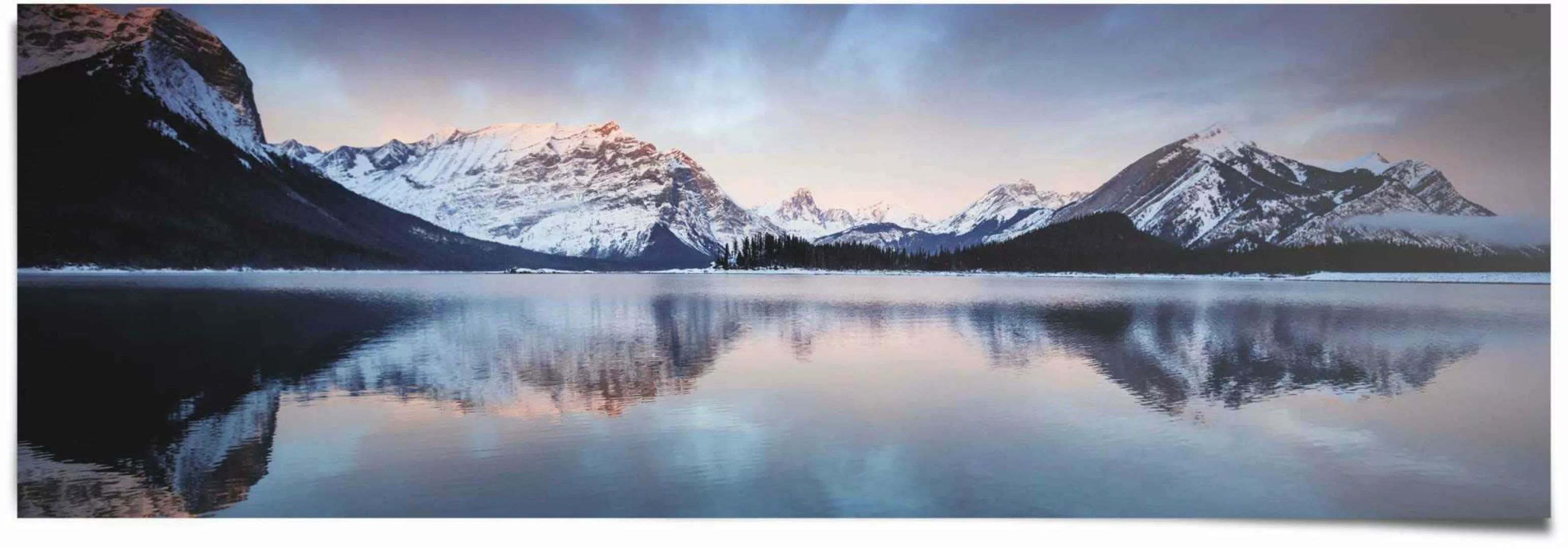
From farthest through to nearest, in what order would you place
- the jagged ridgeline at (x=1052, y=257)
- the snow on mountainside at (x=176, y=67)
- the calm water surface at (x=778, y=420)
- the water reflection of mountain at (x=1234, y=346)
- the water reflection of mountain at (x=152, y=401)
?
1. the jagged ridgeline at (x=1052, y=257)
2. the snow on mountainside at (x=176, y=67)
3. the water reflection of mountain at (x=1234, y=346)
4. the water reflection of mountain at (x=152, y=401)
5. the calm water surface at (x=778, y=420)

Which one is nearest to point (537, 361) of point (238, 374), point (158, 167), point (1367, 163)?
point (238, 374)

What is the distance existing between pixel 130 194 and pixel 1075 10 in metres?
115

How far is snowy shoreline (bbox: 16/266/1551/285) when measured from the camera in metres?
24.0

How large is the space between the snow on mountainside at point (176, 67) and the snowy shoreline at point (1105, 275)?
16027 millimetres

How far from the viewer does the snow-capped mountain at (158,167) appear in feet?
71.4

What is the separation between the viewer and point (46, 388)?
13539 millimetres

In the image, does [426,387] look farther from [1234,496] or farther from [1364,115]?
[1364,115]

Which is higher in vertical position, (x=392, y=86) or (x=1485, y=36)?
(x=392, y=86)

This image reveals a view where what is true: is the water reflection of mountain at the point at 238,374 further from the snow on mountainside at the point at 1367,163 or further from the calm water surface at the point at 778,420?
the snow on mountainside at the point at 1367,163

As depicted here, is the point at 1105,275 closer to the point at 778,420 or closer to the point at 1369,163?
the point at 1369,163

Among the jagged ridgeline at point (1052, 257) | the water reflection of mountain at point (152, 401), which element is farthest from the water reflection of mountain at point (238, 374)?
the jagged ridgeline at point (1052, 257)

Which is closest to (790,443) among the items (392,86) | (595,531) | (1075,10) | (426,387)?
(595,531)

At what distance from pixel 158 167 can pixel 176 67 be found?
53755 mm

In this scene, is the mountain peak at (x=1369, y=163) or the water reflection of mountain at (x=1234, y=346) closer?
the water reflection of mountain at (x=1234, y=346)
